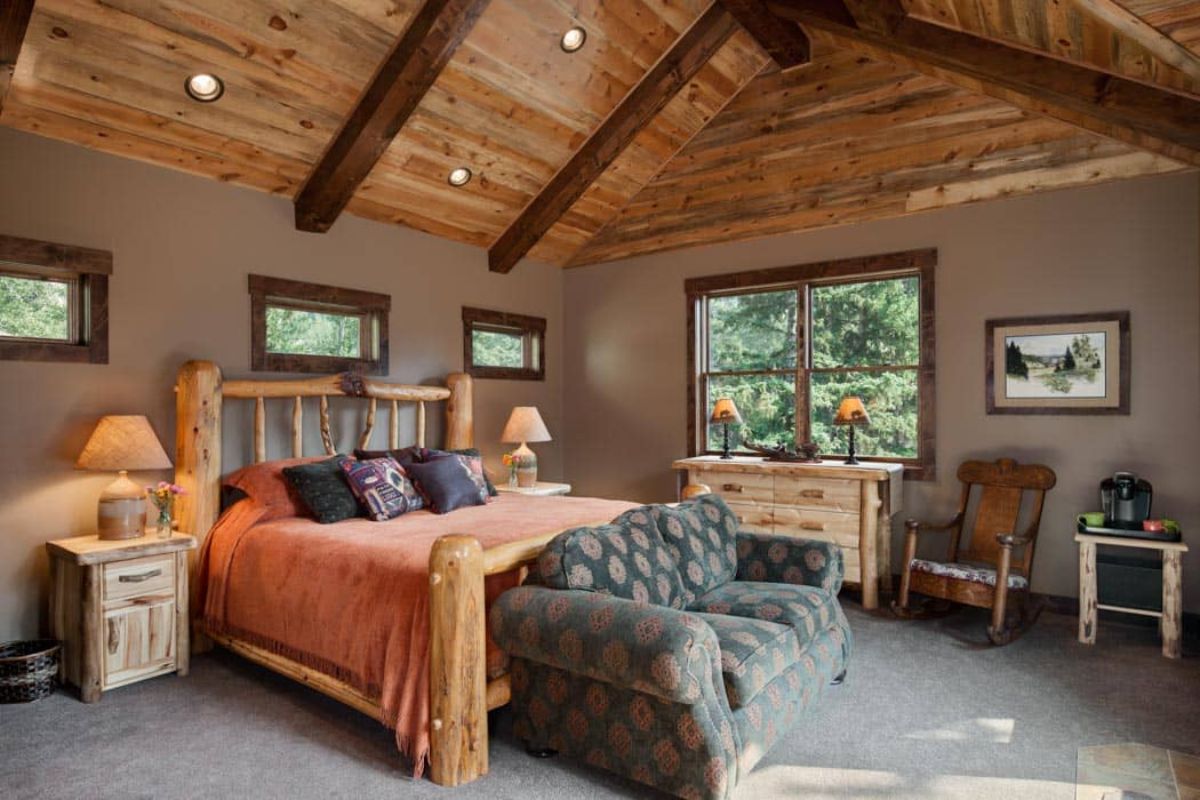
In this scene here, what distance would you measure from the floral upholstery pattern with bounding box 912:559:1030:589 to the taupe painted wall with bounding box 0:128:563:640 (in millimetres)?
3566

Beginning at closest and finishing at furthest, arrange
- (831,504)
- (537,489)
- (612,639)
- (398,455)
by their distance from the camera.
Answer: (612,639) → (398,455) → (831,504) → (537,489)

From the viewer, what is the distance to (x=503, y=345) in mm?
6035

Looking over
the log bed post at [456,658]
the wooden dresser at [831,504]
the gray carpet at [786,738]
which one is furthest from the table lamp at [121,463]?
the wooden dresser at [831,504]

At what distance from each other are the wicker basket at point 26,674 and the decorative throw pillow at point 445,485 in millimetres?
1792

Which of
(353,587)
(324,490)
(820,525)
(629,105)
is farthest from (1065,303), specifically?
(324,490)

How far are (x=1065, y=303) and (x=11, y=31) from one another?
5415 mm

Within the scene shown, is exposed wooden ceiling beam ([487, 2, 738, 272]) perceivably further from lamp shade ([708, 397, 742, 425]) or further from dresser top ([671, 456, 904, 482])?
dresser top ([671, 456, 904, 482])

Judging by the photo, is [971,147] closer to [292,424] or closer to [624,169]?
[624,169]

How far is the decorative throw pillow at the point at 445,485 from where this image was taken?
3.96 meters

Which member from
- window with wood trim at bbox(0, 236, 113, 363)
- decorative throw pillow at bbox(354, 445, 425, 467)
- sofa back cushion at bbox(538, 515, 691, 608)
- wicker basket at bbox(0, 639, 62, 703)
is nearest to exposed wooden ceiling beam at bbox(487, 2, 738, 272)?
decorative throw pillow at bbox(354, 445, 425, 467)

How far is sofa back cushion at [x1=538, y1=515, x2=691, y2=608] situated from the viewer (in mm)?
2617

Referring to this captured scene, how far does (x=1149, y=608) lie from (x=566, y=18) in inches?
172

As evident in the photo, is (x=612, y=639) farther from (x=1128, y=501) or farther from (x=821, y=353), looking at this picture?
(x=821, y=353)

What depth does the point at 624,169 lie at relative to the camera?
5340mm
